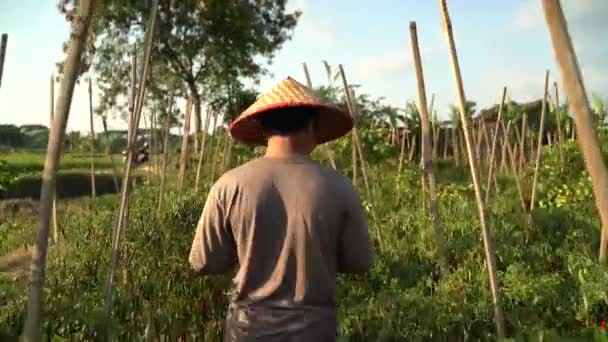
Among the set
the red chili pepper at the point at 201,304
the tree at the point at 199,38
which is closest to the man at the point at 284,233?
the red chili pepper at the point at 201,304

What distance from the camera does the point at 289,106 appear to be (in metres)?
2.21

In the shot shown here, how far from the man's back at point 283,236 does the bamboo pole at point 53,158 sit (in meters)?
0.45

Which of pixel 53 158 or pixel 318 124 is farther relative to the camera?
pixel 318 124

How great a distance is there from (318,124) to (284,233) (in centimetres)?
48

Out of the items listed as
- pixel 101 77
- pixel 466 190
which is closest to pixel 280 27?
pixel 101 77

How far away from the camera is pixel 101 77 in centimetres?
2167

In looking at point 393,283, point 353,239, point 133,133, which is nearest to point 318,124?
point 353,239

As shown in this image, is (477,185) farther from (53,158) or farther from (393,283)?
(53,158)

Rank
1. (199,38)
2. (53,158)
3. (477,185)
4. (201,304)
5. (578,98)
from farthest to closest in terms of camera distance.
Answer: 1. (199,38)
2. (477,185)
3. (201,304)
4. (53,158)
5. (578,98)

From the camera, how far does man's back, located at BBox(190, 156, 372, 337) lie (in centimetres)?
212

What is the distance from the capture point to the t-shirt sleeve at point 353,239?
2.16 m

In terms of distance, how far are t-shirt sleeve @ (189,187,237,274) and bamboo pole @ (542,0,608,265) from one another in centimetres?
93

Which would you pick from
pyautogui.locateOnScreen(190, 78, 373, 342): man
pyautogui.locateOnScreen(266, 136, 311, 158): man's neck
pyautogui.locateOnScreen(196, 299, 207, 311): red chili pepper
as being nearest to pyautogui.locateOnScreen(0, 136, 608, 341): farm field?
pyautogui.locateOnScreen(196, 299, 207, 311): red chili pepper

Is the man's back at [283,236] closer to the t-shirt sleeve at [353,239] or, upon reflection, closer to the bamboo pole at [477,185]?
the t-shirt sleeve at [353,239]
